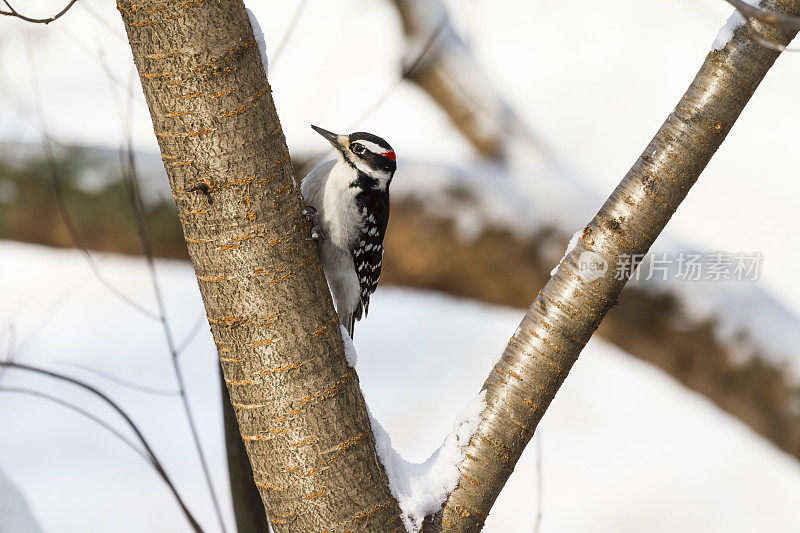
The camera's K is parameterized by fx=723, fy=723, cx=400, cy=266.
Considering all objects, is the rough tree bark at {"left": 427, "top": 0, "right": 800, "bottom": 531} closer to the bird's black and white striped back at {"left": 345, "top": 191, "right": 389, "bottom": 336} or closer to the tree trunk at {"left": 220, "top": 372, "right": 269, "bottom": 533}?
the tree trunk at {"left": 220, "top": 372, "right": 269, "bottom": 533}

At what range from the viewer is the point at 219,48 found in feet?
3.72

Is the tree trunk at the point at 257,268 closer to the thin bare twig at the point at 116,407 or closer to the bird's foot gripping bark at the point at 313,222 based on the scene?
the bird's foot gripping bark at the point at 313,222

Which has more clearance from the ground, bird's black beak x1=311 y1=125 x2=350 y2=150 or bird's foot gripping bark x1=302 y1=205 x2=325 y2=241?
bird's black beak x1=311 y1=125 x2=350 y2=150

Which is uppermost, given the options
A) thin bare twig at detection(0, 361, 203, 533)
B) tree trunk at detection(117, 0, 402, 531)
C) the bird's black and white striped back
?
the bird's black and white striped back

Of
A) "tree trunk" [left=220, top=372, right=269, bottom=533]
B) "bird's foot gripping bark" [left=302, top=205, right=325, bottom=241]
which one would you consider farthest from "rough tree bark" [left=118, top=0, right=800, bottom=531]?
"tree trunk" [left=220, top=372, right=269, bottom=533]

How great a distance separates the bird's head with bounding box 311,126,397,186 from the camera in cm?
225

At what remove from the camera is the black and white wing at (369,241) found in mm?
2189

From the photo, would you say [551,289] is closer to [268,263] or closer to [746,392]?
[268,263]

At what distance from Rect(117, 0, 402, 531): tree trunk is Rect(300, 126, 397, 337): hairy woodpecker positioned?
827mm

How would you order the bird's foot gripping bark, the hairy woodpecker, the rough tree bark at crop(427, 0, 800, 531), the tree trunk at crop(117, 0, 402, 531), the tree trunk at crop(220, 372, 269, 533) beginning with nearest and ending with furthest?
the tree trunk at crop(117, 0, 402, 531) < the rough tree bark at crop(427, 0, 800, 531) < the bird's foot gripping bark < the tree trunk at crop(220, 372, 269, 533) < the hairy woodpecker

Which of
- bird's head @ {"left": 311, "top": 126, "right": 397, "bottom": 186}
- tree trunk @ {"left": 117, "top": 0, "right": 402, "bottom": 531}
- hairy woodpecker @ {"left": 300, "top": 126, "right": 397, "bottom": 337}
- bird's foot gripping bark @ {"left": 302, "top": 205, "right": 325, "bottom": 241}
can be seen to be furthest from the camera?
bird's head @ {"left": 311, "top": 126, "right": 397, "bottom": 186}

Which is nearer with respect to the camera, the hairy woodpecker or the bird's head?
the hairy woodpecker

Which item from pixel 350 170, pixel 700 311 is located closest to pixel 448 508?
pixel 350 170

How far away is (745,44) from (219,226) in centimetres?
96
